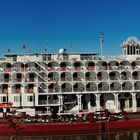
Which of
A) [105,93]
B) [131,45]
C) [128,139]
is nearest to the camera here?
[128,139]

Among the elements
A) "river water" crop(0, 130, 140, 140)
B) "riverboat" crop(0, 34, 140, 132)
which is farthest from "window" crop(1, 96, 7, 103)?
"river water" crop(0, 130, 140, 140)

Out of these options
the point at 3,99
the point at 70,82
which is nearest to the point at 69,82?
the point at 70,82

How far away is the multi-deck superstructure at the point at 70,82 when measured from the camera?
64.9m

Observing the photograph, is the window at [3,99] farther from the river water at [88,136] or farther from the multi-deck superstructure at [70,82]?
the river water at [88,136]

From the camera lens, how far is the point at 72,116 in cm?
5584

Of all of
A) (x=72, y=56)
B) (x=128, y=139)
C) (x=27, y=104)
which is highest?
(x=72, y=56)

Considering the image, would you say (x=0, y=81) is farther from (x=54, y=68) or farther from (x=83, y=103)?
(x=83, y=103)

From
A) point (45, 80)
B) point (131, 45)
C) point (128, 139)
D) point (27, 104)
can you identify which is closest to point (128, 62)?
point (131, 45)

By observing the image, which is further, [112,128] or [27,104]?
[27,104]

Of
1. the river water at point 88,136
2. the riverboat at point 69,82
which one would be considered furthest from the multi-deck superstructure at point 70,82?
the river water at point 88,136

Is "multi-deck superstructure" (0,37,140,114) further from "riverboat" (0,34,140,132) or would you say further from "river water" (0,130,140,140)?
"river water" (0,130,140,140)

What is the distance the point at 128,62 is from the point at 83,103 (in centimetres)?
1221

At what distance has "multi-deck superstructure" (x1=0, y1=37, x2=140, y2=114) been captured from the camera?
64.9 metres

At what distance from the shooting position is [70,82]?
6675 centimetres
